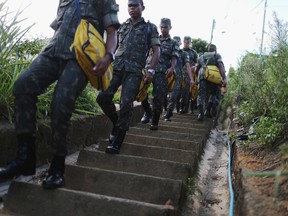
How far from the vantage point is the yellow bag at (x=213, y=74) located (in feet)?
21.9

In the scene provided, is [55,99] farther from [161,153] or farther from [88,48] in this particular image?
[161,153]

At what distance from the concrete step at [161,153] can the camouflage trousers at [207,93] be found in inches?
128

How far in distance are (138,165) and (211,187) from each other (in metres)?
1.02

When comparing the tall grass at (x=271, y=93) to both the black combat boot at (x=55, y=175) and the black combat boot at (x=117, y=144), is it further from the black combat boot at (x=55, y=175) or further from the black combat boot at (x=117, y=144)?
the black combat boot at (x=55, y=175)

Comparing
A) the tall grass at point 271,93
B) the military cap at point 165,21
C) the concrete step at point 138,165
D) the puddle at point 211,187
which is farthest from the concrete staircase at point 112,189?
the military cap at point 165,21

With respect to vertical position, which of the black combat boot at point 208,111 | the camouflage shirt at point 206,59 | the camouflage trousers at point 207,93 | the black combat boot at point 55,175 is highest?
A: the camouflage shirt at point 206,59

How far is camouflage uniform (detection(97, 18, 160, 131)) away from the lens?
3451mm

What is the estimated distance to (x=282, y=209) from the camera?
188 cm

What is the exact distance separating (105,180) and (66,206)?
19.2 inches

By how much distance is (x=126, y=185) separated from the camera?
8.77 ft

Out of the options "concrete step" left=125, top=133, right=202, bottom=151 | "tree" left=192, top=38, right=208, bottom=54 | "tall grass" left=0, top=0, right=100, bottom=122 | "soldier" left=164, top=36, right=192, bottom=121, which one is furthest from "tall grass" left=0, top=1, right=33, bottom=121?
"tree" left=192, top=38, right=208, bottom=54

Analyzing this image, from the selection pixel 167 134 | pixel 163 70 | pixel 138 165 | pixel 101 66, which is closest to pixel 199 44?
pixel 163 70

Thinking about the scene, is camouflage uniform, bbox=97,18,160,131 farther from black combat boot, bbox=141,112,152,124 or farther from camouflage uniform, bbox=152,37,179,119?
black combat boot, bbox=141,112,152,124

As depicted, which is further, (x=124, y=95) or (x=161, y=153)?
(x=161, y=153)
